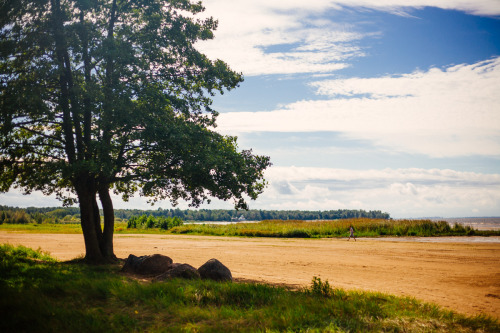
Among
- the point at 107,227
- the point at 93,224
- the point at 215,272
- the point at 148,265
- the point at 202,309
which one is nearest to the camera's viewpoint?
the point at 202,309

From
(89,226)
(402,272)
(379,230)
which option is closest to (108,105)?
(89,226)

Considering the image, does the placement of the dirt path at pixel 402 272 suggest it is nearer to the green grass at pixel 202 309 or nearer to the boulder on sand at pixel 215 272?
the boulder on sand at pixel 215 272

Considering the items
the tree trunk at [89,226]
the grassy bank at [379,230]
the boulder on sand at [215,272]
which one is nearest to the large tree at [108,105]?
the tree trunk at [89,226]

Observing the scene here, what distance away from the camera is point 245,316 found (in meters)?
8.12

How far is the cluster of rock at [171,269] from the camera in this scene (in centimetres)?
1227

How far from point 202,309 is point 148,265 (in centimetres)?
580

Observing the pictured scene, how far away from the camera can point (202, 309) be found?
8.76 metres

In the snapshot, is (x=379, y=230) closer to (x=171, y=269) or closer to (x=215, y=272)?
(x=215, y=272)

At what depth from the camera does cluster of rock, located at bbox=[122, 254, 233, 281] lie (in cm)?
1227

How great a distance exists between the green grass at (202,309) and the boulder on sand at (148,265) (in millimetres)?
2711

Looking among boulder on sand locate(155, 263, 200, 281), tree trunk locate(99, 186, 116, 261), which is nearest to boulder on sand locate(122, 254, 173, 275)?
boulder on sand locate(155, 263, 200, 281)

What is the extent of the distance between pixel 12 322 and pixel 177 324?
348cm

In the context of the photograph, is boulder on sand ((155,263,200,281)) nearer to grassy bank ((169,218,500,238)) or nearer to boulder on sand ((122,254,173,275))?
boulder on sand ((122,254,173,275))

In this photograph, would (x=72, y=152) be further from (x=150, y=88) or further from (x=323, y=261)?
(x=323, y=261)
